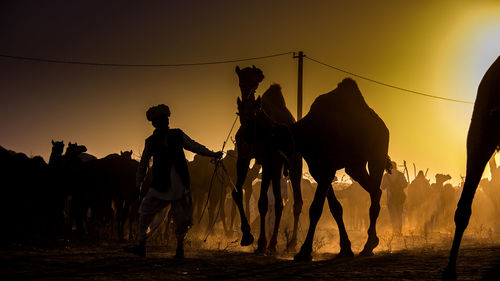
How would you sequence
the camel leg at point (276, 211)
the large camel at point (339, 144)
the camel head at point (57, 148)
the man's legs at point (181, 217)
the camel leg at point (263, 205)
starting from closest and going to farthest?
the man's legs at point (181, 217), the large camel at point (339, 144), the camel leg at point (263, 205), the camel leg at point (276, 211), the camel head at point (57, 148)

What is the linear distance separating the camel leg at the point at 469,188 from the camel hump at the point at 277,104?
619 cm

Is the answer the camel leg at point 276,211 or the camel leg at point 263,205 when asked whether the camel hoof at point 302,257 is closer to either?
the camel leg at point 263,205

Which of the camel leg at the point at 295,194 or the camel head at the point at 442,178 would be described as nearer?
the camel leg at the point at 295,194

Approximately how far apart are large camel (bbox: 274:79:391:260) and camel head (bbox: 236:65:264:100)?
2.62 feet

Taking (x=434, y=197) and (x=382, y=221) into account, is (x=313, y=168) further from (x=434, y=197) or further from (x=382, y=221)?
(x=382, y=221)

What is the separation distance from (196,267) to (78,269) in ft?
4.78

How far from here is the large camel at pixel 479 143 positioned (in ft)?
18.1

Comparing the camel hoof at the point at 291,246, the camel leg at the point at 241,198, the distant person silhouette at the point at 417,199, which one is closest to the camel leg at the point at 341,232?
the camel hoof at the point at 291,246

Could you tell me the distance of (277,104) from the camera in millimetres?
→ 12180

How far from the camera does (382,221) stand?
27.3 m

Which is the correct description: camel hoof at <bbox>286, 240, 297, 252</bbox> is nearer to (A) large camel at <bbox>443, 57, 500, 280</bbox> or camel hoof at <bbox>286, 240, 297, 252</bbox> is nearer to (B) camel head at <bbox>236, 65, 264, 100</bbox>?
(B) camel head at <bbox>236, 65, 264, 100</bbox>

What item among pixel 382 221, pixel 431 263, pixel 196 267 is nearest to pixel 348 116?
pixel 431 263

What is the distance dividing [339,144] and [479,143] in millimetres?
3902

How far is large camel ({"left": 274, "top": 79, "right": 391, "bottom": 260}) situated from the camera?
918cm
